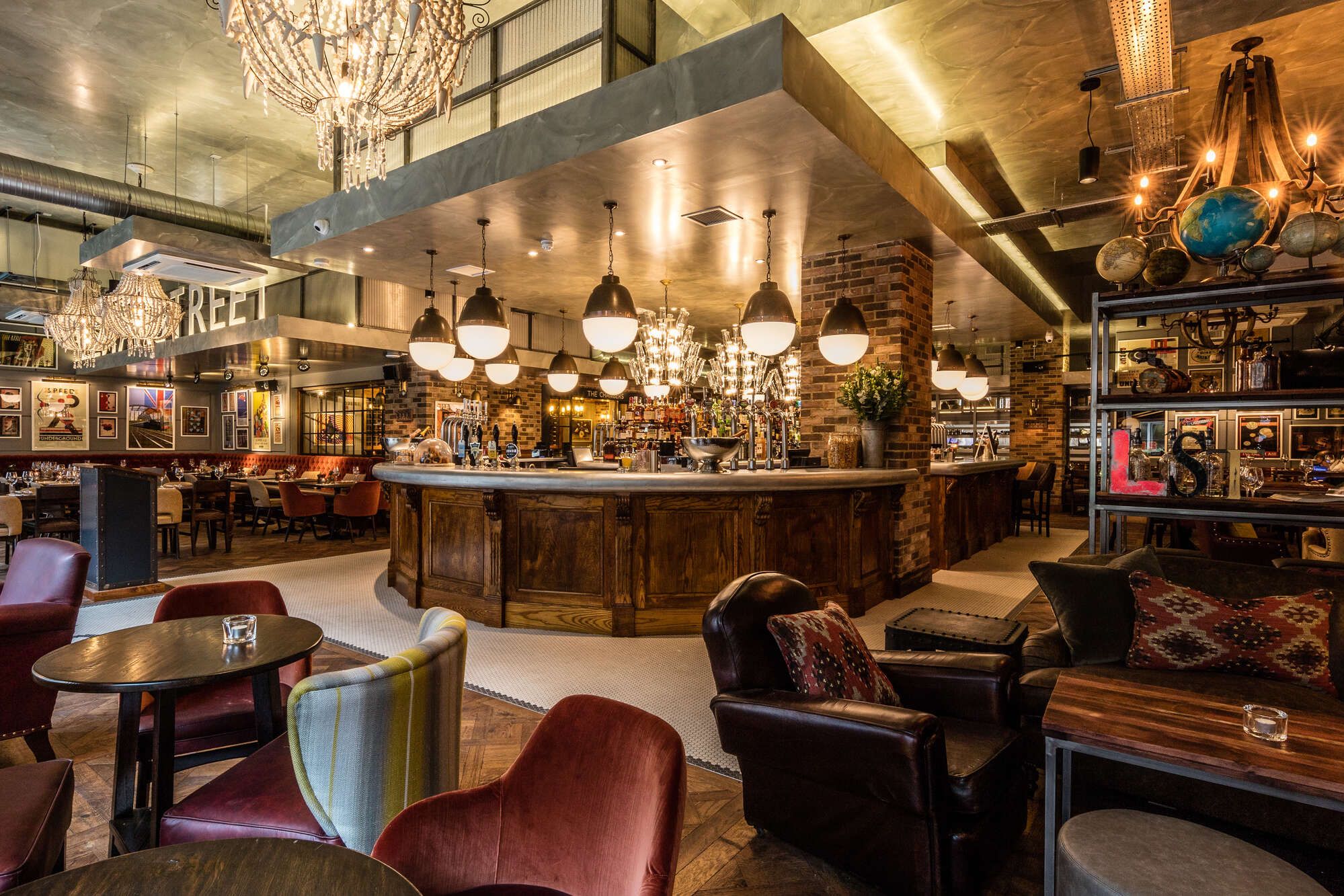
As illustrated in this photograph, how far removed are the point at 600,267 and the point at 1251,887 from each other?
6925 millimetres

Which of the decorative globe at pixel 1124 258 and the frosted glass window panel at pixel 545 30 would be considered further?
the frosted glass window panel at pixel 545 30

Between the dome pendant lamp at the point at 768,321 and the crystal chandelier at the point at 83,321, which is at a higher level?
the crystal chandelier at the point at 83,321

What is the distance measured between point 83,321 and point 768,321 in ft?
26.7

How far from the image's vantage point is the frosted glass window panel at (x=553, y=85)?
455cm

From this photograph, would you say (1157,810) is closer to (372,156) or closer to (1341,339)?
(372,156)

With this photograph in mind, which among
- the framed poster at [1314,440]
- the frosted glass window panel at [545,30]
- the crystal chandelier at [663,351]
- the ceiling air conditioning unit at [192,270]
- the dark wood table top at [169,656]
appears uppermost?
the frosted glass window panel at [545,30]

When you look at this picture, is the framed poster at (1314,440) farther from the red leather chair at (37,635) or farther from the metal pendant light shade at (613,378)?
the red leather chair at (37,635)

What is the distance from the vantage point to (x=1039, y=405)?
12.4 metres

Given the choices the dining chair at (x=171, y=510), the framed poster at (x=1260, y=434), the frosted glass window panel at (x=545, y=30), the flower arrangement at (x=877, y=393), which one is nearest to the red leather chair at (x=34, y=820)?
the frosted glass window panel at (x=545, y=30)

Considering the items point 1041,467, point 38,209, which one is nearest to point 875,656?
point 1041,467

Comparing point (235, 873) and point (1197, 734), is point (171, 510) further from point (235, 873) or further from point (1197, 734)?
point (1197, 734)

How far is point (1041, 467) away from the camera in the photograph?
32.0 feet

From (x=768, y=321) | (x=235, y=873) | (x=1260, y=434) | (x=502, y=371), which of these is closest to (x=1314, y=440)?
(x=1260, y=434)

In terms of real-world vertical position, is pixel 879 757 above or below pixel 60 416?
below
